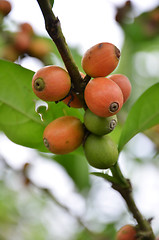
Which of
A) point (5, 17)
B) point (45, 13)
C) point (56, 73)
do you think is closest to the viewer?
point (45, 13)

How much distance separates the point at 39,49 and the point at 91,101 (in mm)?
2261

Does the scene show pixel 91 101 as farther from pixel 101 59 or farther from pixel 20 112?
pixel 20 112

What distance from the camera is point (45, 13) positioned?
119 cm

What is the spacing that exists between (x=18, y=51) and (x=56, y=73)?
6.93ft

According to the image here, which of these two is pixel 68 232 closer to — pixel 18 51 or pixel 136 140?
pixel 136 140

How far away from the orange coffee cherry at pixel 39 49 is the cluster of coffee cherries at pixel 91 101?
6.37 feet

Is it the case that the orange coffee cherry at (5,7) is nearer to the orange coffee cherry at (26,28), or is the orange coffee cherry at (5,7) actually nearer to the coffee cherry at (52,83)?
the orange coffee cherry at (26,28)

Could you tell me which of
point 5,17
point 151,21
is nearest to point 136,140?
point 151,21

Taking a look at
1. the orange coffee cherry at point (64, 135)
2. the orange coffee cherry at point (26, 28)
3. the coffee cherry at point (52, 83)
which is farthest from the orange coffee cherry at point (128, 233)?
the orange coffee cherry at point (26, 28)

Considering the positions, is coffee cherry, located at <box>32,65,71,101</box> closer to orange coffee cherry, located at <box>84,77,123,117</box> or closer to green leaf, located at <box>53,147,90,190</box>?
orange coffee cherry, located at <box>84,77,123,117</box>

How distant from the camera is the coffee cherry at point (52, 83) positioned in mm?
1294

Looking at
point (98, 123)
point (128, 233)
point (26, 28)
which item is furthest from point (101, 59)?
point (26, 28)

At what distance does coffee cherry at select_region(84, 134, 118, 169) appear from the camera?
55.1 inches

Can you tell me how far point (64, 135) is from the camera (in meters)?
1.37
